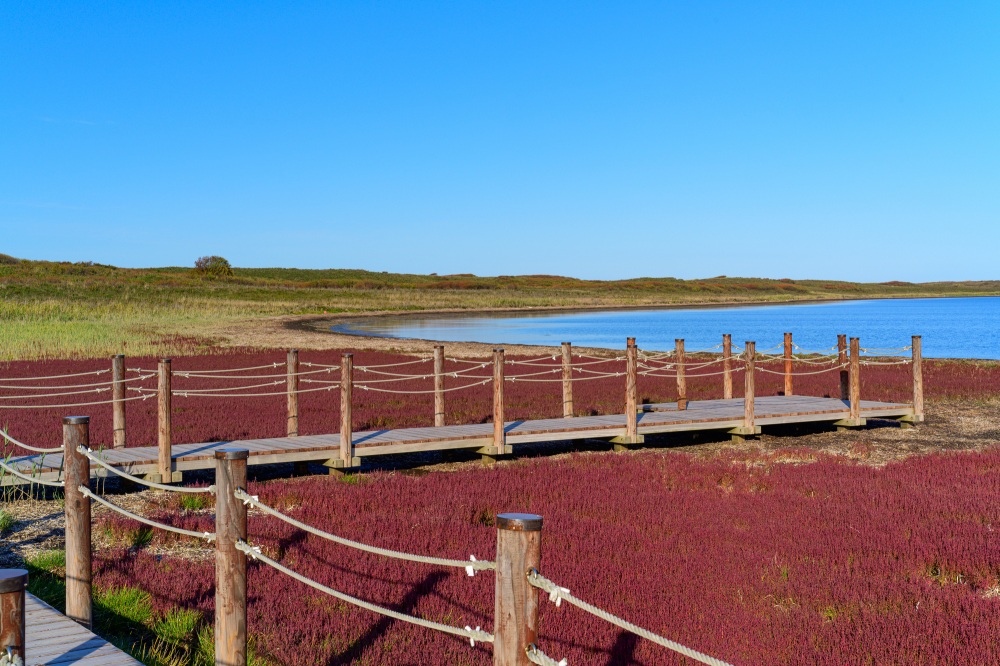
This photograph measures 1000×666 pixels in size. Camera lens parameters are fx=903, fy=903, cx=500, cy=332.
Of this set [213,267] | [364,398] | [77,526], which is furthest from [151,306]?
[213,267]

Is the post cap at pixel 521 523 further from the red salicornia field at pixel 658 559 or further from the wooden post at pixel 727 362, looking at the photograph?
the wooden post at pixel 727 362

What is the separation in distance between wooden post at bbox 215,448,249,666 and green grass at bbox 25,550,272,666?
40 centimetres

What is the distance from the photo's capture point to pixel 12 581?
3.70 m

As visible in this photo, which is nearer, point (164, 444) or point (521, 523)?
point (521, 523)

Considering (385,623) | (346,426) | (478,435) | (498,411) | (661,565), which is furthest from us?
(478,435)

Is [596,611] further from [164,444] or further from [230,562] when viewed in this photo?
[164,444]

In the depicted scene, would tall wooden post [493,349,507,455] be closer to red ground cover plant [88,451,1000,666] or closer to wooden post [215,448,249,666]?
red ground cover plant [88,451,1000,666]

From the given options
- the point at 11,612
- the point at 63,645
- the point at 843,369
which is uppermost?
the point at 11,612

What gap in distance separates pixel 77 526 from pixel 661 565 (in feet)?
15.5

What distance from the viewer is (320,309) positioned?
87.9 metres

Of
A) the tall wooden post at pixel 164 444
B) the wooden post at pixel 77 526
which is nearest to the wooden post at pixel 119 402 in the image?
the tall wooden post at pixel 164 444

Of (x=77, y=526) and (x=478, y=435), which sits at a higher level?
(x=77, y=526)

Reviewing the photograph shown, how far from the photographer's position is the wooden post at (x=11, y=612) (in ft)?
12.1

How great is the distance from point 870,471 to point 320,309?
78850mm
